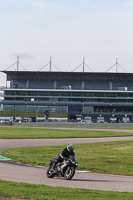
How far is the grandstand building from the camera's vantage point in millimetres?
142000

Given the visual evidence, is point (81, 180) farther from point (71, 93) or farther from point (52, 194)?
point (71, 93)

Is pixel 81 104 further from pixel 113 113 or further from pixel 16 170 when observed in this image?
pixel 16 170

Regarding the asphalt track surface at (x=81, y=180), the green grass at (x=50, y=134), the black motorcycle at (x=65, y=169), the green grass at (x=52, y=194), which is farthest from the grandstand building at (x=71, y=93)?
the green grass at (x=52, y=194)

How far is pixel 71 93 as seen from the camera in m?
145

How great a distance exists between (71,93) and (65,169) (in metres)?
129

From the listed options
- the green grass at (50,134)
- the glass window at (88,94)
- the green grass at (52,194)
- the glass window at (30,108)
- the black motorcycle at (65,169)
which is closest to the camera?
the green grass at (52,194)

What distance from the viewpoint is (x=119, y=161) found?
23828 millimetres

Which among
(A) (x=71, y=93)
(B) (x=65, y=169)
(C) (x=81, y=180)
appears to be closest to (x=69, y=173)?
(B) (x=65, y=169)

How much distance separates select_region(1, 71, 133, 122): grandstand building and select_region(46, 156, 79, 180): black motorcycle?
119297mm

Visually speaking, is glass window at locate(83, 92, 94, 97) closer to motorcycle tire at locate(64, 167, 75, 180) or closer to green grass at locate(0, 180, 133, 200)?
motorcycle tire at locate(64, 167, 75, 180)

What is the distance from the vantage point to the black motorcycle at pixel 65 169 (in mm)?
15969

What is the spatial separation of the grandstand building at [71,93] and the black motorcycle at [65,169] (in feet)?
391

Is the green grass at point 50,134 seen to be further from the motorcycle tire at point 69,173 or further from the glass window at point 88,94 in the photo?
the glass window at point 88,94

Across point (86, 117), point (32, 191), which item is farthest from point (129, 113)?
point (32, 191)
